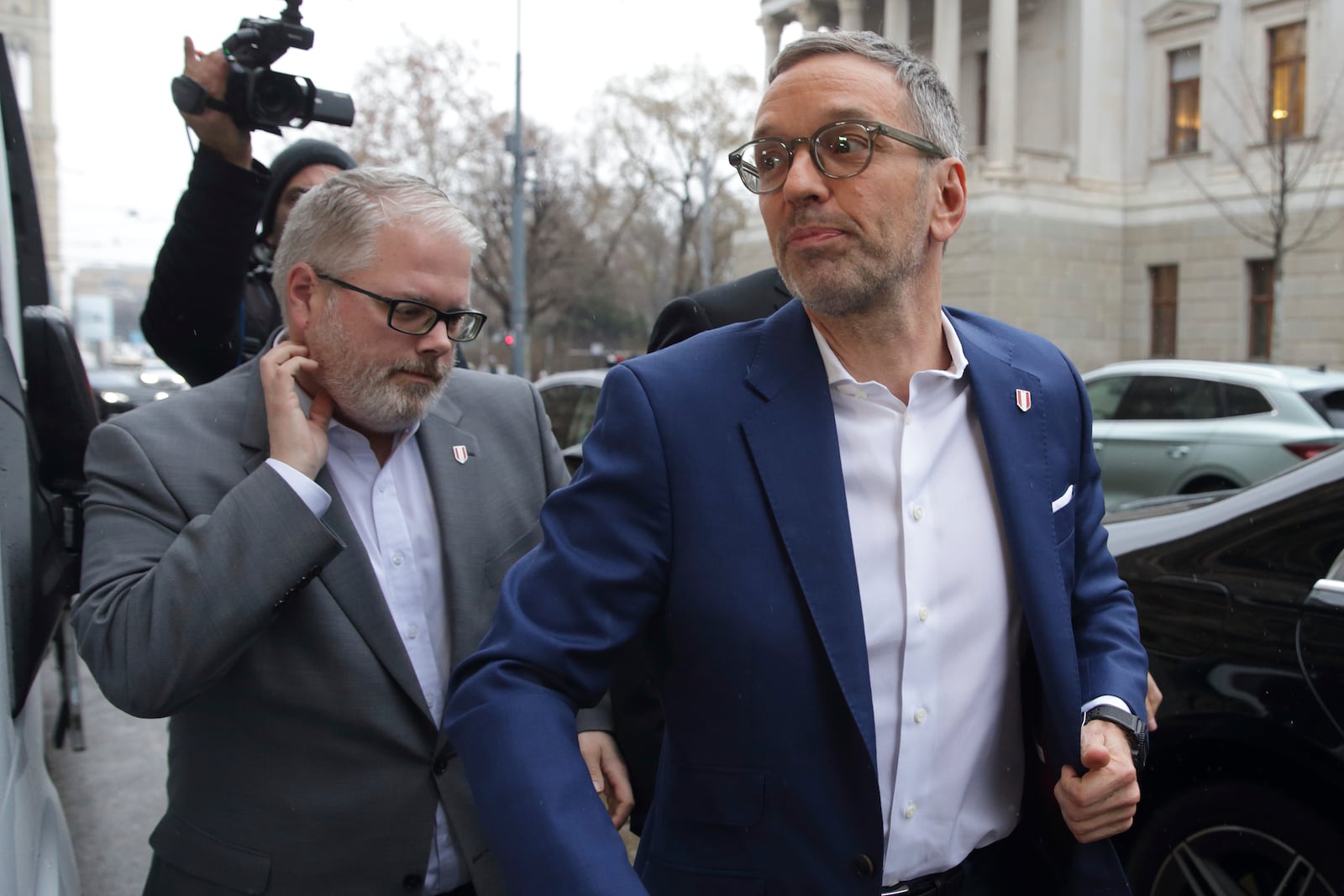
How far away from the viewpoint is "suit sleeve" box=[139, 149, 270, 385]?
8.43 feet

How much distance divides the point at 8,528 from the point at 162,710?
50 centimetres

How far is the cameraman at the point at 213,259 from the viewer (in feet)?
8.34

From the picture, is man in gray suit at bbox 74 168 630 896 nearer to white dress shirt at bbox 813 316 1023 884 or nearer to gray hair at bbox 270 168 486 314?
gray hair at bbox 270 168 486 314

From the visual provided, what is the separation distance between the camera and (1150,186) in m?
23.6

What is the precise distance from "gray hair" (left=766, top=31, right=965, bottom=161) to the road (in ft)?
11.3

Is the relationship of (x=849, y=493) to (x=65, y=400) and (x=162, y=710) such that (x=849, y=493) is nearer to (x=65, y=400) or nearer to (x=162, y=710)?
(x=162, y=710)

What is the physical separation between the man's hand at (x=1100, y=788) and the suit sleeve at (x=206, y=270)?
2.04 meters

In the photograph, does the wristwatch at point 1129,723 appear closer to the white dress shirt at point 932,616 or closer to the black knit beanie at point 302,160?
the white dress shirt at point 932,616

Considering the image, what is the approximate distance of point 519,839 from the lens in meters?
1.33

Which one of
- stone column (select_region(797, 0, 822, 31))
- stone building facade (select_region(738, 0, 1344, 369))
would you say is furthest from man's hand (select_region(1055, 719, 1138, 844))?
stone building facade (select_region(738, 0, 1344, 369))

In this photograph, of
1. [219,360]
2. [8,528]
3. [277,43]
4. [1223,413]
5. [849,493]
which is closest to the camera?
[849,493]

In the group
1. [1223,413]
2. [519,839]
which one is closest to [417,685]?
[519,839]

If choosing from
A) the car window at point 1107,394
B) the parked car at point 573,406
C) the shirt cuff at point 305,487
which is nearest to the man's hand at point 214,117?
the shirt cuff at point 305,487

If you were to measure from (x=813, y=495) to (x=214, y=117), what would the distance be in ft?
5.60
